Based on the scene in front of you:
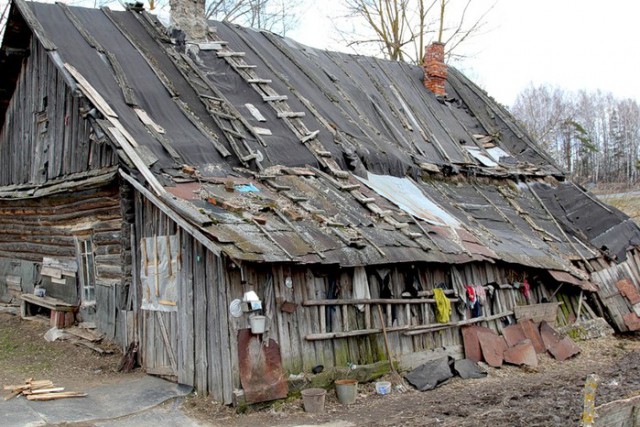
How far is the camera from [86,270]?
13391 millimetres

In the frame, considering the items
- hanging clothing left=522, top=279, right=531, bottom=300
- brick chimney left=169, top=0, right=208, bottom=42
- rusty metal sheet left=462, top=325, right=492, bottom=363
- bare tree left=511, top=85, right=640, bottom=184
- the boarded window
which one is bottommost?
rusty metal sheet left=462, top=325, right=492, bottom=363

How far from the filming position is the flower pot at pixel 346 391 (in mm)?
9781

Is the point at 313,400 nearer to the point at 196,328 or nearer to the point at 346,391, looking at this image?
the point at 346,391

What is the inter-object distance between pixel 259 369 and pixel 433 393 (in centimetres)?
277

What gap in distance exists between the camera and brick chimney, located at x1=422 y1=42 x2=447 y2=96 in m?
20.2

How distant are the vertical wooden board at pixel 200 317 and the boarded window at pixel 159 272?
559 mm

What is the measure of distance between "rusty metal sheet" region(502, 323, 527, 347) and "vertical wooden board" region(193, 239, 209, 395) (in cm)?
600

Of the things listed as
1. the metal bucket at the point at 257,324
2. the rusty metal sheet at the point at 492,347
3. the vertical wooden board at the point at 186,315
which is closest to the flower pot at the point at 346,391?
the metal bucket at the point at 257,324

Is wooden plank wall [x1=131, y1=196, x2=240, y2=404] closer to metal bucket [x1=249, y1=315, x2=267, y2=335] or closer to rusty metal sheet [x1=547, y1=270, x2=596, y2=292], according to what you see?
metal bucket [x1=249, y1=315, x2=267, y2=335]

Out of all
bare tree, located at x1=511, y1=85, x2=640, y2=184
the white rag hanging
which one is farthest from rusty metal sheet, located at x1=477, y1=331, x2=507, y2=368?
bare tree, located at x1=511, y1=85, x2=640, y2=184

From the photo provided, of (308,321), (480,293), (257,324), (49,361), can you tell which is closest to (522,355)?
(480,293)

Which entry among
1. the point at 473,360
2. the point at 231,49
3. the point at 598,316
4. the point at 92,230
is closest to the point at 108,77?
the point at 92,230

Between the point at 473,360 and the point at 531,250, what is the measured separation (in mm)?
2954

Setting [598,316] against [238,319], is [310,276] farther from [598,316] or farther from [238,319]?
[598,316]
